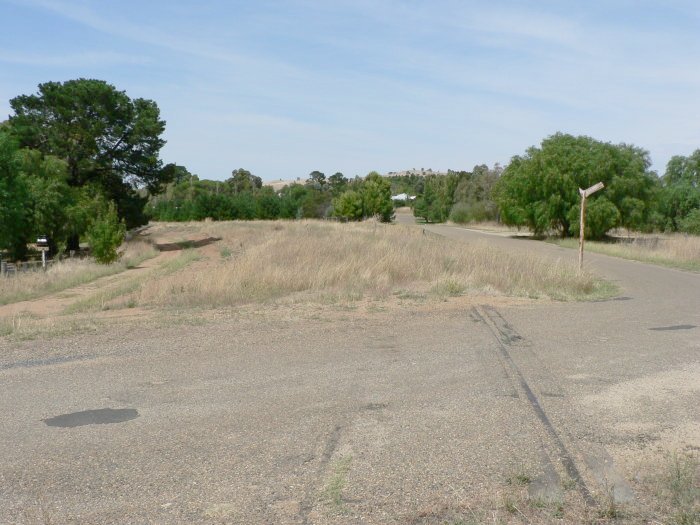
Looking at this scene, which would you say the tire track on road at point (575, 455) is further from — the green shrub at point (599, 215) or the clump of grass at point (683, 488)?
the green shrub at point (599, 215)

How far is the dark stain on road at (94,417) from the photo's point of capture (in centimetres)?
639

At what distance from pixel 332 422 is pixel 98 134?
44567 millimetres

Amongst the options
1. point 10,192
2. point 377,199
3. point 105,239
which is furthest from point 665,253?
point 377,199

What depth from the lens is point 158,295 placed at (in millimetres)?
15195

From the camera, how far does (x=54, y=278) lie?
29297mm

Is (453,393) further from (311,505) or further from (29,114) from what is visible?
(29,114)

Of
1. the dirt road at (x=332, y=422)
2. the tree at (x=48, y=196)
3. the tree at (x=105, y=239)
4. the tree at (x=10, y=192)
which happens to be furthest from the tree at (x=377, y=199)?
the dirt road at (x=332, y=422)

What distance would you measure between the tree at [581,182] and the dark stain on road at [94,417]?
135 feet

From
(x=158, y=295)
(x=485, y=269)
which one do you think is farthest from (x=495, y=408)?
(x=485, y=269)

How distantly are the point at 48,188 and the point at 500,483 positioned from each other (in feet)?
136

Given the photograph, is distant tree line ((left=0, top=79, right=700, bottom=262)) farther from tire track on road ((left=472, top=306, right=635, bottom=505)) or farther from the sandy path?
tire track on road ((left=472, top=306, right=635, bottom=505))

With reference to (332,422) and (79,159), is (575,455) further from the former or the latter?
(79,159)

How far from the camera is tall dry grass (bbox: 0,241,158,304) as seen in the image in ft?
78.5

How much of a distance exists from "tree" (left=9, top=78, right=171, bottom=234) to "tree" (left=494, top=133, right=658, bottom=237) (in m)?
25.5
